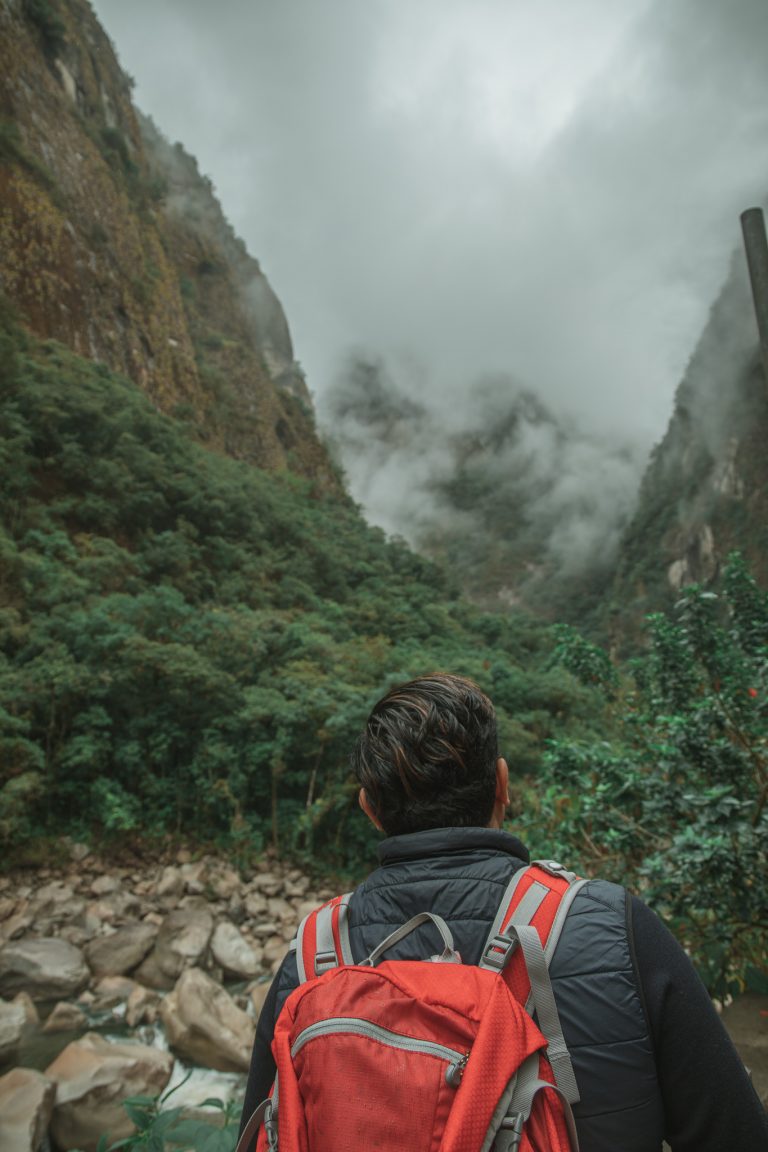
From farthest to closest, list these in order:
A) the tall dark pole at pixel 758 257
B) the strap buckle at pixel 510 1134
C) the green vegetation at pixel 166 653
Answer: the green vegetation at pixel 166 653 < the tall dark pole at pixel 758 257 < the strap buckle at pixel 510 1134

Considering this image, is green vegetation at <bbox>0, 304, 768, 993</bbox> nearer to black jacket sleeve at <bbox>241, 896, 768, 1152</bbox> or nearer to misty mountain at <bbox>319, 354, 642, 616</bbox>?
black jacket sleeve at <bbox>241, 896, 768, 1152</bbox>

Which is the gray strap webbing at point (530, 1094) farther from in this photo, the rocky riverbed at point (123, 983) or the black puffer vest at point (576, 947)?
the rocky riverbed at point (123, 983)

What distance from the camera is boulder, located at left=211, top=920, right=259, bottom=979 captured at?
5.41 m

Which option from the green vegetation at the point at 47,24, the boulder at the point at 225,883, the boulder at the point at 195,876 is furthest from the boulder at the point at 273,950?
the green vegetation at the point at 47,24

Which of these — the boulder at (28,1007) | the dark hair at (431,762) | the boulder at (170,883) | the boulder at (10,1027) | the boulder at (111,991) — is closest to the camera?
the dark hair at (431,762)

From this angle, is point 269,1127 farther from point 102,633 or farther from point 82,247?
point 82,247

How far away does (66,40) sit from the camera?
746 inches

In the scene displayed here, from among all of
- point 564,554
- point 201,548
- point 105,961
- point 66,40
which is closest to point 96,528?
point 201,548

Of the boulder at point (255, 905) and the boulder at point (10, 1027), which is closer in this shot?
the boulder at point (10, 1027)

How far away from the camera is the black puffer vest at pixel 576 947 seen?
0.76 meters

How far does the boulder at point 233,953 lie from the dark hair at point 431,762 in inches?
219

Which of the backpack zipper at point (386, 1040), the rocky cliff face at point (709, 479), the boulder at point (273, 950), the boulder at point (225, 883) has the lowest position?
the boulder at point (273, 950)

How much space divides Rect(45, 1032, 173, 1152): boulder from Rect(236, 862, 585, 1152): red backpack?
358cm

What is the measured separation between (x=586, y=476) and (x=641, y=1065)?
89.9 meters
